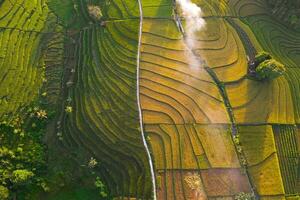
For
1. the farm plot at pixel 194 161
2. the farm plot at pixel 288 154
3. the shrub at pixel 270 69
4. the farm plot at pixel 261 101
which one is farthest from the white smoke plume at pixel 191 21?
the farm plot at pixel 288 154

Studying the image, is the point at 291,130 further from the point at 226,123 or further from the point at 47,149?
the point at 47,149

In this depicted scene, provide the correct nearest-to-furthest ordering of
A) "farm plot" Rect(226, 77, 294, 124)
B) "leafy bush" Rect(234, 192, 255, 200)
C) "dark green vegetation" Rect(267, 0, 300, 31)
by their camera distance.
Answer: "leafy bush" Rect(234, 192, 255, 200) → "farm plot" Rect(226, 77, 294, 124) → "dark green vegetation" Rect(267, 0, 300, 31)

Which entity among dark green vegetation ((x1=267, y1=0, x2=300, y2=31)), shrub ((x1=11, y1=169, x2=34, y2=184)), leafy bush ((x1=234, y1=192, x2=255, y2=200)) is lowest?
leafy bush ((x1=234, y1=192, x2=255, y2=200))

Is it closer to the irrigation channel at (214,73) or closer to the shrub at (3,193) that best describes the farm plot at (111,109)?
the irrigation channel at (214,73)

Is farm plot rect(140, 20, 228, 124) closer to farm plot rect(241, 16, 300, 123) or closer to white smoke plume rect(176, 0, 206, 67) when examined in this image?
white smoke plume rect(176, 0, 206, 67)

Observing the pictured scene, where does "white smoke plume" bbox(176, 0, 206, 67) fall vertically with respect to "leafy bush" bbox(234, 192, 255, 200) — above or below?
above

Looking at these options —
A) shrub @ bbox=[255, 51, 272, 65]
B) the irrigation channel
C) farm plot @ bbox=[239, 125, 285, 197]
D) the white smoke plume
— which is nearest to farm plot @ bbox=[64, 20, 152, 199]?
the irrigation channel

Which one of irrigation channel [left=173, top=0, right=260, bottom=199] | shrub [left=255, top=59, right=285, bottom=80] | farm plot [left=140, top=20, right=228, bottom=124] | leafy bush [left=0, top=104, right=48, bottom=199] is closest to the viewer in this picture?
leafy bush [left=0, top=104, right=48, bottom=199]

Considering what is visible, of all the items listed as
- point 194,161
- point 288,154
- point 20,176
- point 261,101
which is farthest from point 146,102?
point 288,154
